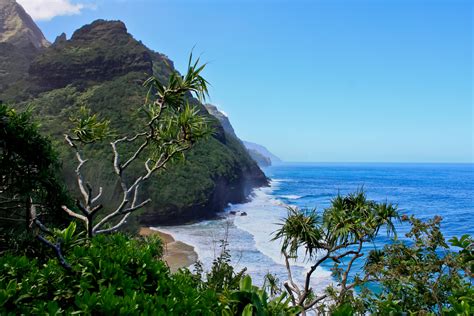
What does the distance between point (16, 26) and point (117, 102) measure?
66055 millimetres

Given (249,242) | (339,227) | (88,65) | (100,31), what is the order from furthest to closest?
(100,31) → (88,65) → (249,242) → (339,227)

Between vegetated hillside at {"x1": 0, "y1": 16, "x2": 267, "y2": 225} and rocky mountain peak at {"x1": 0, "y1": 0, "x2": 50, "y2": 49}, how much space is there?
117 ft

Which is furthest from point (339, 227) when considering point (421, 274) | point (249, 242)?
point (249, 242)

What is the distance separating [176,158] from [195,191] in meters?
29.3

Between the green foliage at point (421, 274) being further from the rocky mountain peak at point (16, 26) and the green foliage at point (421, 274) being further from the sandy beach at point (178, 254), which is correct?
the rocky mountain peak at point (16, 26)

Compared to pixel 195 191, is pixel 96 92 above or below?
above

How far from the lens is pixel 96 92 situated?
4378cm

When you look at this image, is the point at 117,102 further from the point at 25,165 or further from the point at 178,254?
the point at 25,165

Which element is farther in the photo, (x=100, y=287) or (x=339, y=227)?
(x=339, y=227)

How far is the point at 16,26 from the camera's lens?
290ft

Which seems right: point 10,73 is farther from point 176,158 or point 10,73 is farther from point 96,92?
point 176,158

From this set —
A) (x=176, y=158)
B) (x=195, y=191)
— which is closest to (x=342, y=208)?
(x=176, y=158)

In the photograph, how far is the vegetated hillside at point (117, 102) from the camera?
33062 mm

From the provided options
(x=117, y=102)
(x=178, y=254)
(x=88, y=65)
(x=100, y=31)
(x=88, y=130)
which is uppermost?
(x=100, y=31)
